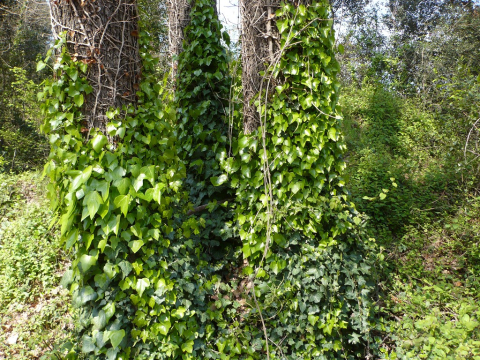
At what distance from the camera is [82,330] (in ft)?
7.00

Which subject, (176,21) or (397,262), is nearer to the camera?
(397,262)

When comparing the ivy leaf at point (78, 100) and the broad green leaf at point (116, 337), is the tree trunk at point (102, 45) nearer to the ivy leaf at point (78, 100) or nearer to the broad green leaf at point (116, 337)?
the ivy leaf at point (78, 100)

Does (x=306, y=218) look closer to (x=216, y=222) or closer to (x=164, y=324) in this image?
(x=216, y=222)

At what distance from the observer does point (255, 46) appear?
2.82 meters

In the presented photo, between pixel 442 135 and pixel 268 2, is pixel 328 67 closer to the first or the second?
pixel 268 2

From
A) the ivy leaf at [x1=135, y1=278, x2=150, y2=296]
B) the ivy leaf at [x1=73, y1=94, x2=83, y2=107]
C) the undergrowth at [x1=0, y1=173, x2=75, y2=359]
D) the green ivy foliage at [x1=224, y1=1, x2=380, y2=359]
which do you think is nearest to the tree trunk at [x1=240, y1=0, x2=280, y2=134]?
the green ivy foliage at [x1=224, y1=1, x2=380, y2=359]

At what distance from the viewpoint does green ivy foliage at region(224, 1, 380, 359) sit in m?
2.48

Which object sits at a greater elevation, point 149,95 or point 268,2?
point 268,2

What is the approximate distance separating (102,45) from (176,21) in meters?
3.27

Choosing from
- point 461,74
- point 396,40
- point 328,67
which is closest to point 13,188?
point 328,67

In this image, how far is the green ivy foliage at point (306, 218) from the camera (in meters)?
2.48

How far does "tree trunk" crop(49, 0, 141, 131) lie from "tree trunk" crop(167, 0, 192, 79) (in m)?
2.71

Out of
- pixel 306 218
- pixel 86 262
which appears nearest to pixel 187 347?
pixel 86 262

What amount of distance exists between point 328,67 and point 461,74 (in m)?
3.79
